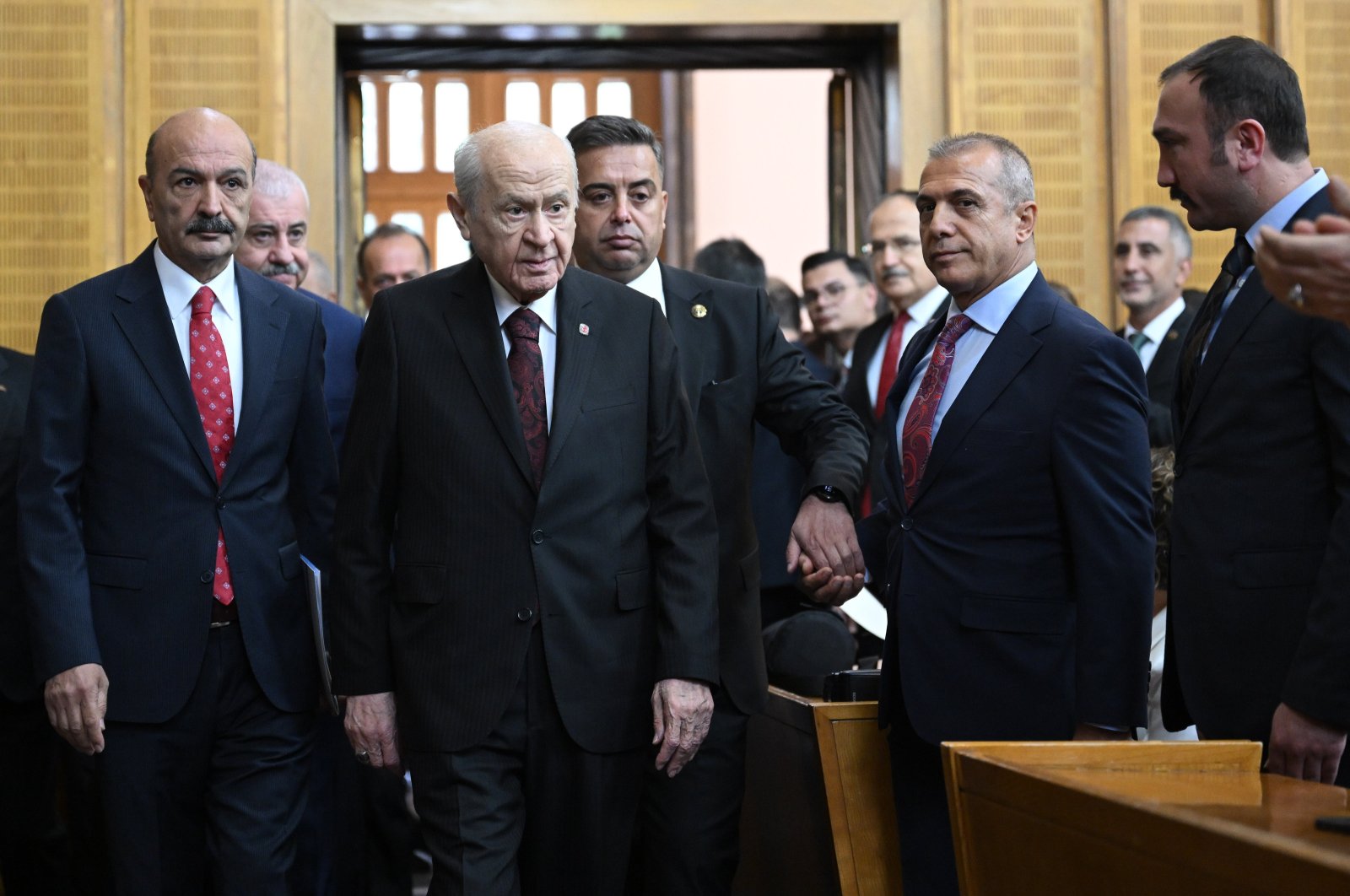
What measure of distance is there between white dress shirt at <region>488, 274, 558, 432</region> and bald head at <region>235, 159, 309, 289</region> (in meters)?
1.69

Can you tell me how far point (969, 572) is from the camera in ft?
9.59

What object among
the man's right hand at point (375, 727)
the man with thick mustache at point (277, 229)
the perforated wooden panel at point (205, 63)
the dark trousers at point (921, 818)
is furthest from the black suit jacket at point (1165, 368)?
the perforated wooden panel at point (205, 63)

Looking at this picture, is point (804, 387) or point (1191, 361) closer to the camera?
point (1191, 361)

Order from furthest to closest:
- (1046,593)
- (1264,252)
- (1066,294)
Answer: (1066,294) < (1046,593) < (1264,252)

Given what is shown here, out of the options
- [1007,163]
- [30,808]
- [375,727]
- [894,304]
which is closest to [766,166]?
[894,304]

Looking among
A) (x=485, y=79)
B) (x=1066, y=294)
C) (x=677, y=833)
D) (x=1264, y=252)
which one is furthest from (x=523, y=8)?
(x=485, y=79)

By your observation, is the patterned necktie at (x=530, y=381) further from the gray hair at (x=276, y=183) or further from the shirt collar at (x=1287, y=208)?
the gray hair at (x=276, y=183)

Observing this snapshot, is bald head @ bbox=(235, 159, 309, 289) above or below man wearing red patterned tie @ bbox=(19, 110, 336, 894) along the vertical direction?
above

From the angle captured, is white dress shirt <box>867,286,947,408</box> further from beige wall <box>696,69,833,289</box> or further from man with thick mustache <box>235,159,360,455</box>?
beige wall <box>696,69,833,289</box>

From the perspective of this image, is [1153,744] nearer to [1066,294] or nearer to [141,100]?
[1066,294]

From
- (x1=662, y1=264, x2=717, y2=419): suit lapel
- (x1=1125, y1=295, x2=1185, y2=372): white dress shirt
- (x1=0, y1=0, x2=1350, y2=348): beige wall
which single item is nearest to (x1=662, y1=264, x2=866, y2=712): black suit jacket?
(x1=662, y1=264, x2=717, y2=419): suit lapel

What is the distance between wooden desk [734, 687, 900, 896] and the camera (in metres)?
3.12

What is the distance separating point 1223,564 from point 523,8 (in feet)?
16.4

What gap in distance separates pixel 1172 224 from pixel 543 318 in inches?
150
